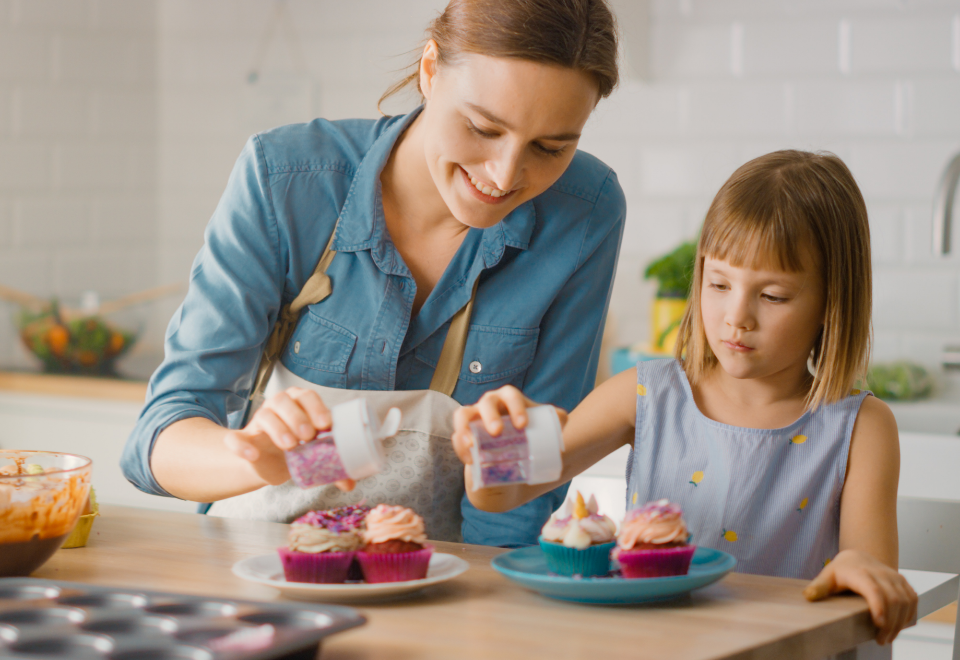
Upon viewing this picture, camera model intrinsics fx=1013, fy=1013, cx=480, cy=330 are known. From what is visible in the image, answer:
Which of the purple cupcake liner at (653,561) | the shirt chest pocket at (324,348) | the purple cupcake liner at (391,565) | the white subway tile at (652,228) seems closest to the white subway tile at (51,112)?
the white subway tile at (652,228)

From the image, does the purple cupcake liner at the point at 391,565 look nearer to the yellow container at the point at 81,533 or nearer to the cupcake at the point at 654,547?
the cupcake at the point at 654,547

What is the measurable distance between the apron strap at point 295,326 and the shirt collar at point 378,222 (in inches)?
1.0

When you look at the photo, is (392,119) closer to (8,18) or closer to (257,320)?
(257,320)

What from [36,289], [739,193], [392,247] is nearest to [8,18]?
[36,289]

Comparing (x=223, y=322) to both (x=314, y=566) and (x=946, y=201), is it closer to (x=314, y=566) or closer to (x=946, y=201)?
(x=314, y=566)

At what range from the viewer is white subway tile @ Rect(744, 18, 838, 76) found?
2656 millimetres

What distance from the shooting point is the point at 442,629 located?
84 centimetres

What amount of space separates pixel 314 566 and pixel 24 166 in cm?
260

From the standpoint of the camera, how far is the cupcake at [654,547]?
3.16 feet

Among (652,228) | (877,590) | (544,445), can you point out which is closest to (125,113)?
(652,228)

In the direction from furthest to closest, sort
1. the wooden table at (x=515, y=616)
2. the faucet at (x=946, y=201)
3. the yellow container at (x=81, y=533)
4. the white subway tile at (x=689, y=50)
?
the white subway tile at (x=689, y=50)
the faucet at (x=946, y=201)
the yellow container at (x=81, y=533)
the wooden table at (x=515, y=616)

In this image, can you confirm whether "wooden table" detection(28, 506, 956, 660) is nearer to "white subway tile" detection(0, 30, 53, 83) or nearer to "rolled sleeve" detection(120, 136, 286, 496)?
"rolled sleeve" detection(120, 136, 286, 496)

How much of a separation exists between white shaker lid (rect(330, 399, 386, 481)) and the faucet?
1856 millimetres

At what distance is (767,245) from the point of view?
1.31m
